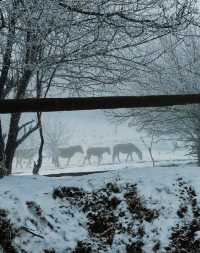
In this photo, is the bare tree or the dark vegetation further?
the bare tree

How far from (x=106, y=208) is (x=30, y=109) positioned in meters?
1.07

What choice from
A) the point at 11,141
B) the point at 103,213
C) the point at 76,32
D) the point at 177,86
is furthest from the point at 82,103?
the point at 177,86

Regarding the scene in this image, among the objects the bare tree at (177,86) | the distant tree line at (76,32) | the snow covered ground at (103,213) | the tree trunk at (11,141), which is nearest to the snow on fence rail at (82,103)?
the snow covered ground at (103,213)

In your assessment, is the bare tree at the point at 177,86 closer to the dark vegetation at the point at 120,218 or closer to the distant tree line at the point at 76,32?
the distant tree line at the point at 76,32

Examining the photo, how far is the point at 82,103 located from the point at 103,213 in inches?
38.1

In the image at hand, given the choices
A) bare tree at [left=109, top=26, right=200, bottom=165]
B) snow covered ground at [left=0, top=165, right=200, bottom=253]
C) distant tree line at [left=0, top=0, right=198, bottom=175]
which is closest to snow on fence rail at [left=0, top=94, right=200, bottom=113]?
snow covered ground at [left=0, top=165, right=200, bottom=253]

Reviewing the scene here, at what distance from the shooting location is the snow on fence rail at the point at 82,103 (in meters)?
3.61

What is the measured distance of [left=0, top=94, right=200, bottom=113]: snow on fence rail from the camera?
3611 mm

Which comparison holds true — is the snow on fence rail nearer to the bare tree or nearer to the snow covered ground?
the snow covered ground

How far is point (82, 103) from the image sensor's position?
3766 millimetres

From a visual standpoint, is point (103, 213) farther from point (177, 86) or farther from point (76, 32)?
point (177, 86)

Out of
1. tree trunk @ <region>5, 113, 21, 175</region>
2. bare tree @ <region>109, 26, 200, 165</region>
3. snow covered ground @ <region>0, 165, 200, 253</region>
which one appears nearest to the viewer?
snow covered ground @ <region>0, 165, 200, 253</region>

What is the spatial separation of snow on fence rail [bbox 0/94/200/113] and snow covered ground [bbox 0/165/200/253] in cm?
63

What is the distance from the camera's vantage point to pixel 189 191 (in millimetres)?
3887
